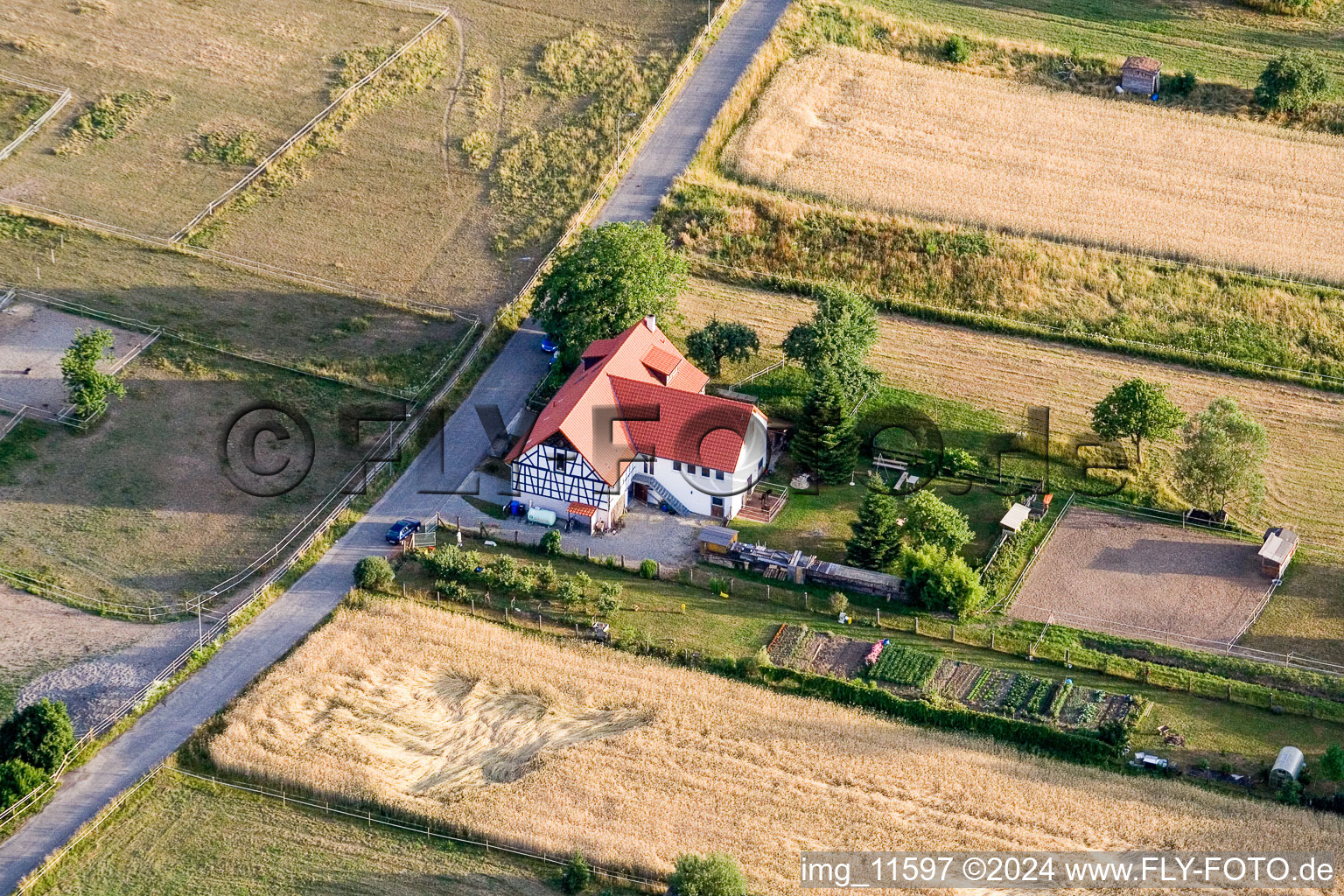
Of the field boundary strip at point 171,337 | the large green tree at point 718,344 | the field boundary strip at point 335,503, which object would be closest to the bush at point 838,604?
the large green tree at point 718,344

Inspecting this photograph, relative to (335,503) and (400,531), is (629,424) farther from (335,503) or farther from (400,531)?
(335,503)

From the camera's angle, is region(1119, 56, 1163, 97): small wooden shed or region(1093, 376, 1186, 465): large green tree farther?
region(1119, 56, 1163, 97): small wooden shed

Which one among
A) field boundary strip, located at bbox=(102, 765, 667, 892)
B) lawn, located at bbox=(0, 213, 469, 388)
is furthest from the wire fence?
field boundary strip, located at bbox=(102, 765, 667, 892)

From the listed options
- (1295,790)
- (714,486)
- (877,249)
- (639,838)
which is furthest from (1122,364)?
(639,838)

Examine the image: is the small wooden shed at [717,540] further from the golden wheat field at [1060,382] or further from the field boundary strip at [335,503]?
the field boundary strip at [335,503]

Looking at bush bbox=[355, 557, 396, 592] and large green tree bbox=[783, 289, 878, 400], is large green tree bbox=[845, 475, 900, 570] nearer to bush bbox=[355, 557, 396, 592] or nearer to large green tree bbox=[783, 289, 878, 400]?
large green tree bbox=[783, 289, 878, 400]
